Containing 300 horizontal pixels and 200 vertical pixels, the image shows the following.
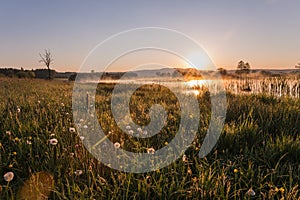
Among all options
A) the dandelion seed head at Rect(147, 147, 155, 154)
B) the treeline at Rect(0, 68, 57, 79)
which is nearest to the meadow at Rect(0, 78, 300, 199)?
the dandelion seed head at Rect(147, 147, 155, 154)

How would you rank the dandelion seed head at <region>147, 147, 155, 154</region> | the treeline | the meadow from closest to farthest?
the meadow < the dandelion seed head at <region>147, 147, 155, 154</region> < the treeline

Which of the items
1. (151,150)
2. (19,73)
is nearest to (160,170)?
(151,150)

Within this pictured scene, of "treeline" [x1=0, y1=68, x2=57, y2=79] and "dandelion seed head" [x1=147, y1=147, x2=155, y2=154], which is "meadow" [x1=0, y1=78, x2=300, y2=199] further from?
"treeline" [x1=0, y1=68, x2=57, y2=79]

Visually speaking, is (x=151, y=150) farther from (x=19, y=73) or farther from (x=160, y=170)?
(x=19, y=73)

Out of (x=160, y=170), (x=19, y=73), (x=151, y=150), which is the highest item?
(x=19, y=73)

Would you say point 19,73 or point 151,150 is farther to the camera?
point 19,73

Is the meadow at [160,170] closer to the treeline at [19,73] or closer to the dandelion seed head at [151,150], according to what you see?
the dandelion seed head at [151,150]

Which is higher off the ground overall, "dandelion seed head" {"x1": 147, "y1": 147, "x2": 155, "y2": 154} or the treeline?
the treeline

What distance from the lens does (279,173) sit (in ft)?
7.61

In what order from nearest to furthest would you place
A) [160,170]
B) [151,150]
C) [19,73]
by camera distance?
[160,170], [151,150], [19,73]

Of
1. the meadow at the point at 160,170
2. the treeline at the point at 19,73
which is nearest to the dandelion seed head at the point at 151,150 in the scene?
the meadow at the point at 160,170

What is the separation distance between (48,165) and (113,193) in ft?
2.76

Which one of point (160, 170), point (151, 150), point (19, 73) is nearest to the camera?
point (160, 170)

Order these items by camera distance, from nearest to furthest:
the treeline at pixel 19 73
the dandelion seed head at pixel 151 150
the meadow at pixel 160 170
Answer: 1. the meadow at pixel 160 170
2. the dandelion seed head at pixel 151 150
3. the treeline at pixel 19 73
